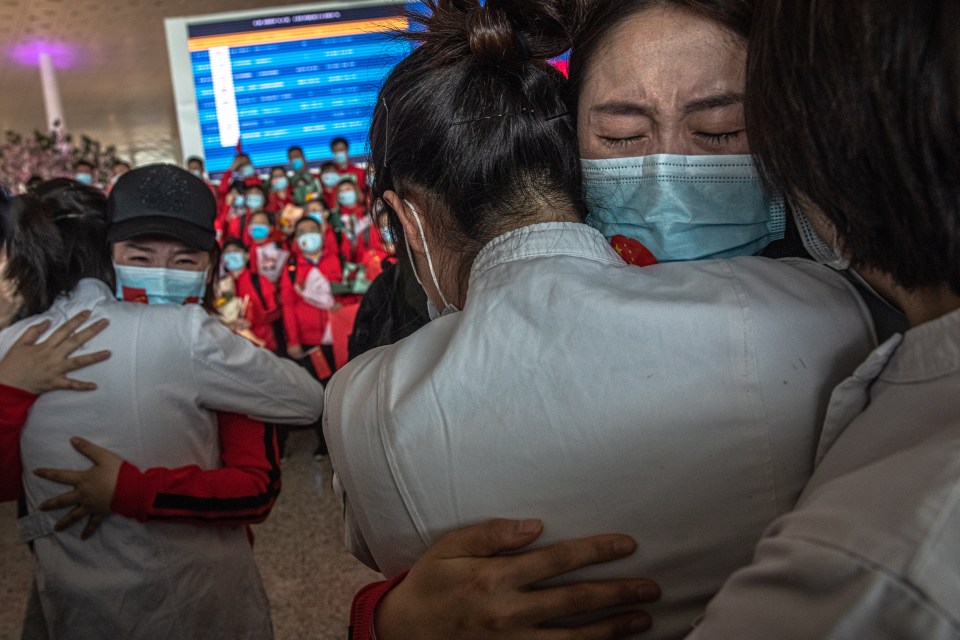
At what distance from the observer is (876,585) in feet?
1.44

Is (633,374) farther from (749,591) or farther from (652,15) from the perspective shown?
(652,15)

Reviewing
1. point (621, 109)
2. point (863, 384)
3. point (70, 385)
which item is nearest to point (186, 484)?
point (70, 385)

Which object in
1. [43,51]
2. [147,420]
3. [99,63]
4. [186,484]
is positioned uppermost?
[43,51]

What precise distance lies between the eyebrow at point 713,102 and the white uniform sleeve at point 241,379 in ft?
3.51

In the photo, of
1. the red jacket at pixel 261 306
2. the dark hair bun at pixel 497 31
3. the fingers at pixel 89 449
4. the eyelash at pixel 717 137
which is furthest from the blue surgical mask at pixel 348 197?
the eyelash at pixel 717 137

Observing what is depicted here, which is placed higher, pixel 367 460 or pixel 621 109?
pixel 621 109

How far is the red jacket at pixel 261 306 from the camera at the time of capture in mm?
4926

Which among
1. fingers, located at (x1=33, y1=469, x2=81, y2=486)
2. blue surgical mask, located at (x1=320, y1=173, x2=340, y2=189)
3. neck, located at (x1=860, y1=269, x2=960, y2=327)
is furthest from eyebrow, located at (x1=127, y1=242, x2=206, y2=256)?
blue surgical mask, located at (x1=320, y1=173, x2=340, y2=189)

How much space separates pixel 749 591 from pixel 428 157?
0.65 metres

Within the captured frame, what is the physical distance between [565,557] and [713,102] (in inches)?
26.5

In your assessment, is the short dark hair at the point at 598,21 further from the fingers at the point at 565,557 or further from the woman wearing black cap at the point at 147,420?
the woman wearing black cap at the point at 147,420

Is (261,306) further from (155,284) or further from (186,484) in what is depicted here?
(186,484)

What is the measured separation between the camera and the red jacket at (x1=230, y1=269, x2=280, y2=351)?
16.2 ft

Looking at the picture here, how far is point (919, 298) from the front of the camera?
24.6 inches
